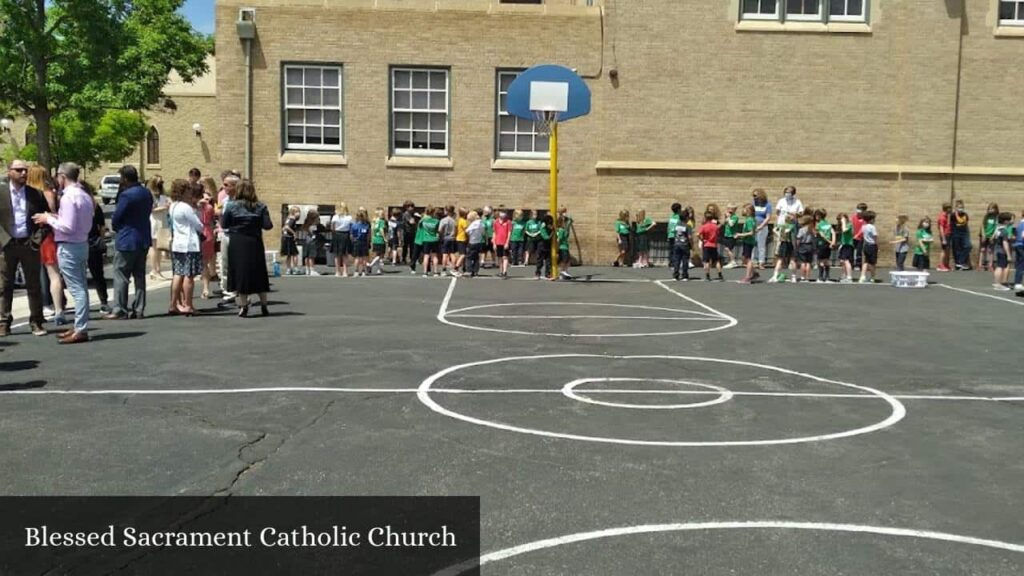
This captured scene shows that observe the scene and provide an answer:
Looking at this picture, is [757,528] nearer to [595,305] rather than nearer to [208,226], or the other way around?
[595,305]

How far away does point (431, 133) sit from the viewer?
26234 millimetres

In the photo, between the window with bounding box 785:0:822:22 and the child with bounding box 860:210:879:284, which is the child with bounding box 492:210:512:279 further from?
the window with bounding box 785:0:822:22

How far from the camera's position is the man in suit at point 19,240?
10.9 meters

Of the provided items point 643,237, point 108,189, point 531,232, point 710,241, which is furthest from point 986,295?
point 108,189

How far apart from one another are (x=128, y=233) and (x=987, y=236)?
21.5 meters

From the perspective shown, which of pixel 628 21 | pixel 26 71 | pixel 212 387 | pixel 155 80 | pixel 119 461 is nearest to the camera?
pixel 119 461

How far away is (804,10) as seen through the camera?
25703 mm

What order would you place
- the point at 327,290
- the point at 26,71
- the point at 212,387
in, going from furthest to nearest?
the point at 26,71 < the point at 327,290 < the point at 212,387

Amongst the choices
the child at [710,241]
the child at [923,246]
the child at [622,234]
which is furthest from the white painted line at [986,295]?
the child at [622,234]

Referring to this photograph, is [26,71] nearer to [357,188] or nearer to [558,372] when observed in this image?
[357,188]

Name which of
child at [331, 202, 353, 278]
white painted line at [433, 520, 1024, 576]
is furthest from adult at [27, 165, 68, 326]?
child at [331, 202, 353, 278]

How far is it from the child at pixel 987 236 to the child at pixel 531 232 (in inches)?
460

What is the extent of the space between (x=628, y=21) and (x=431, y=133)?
604 cm

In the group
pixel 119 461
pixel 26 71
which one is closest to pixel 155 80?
pixel 26 71
